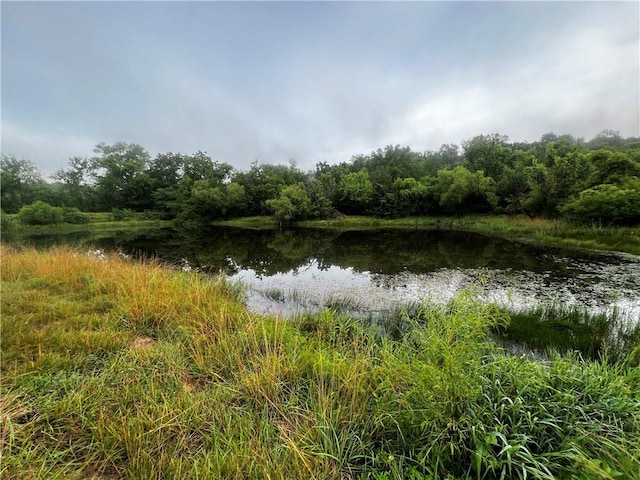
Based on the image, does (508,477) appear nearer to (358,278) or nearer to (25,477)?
(25,477)

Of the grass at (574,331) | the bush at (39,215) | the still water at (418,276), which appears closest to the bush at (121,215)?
the bush at (39,215)

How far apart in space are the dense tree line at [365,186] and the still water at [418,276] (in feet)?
39.6

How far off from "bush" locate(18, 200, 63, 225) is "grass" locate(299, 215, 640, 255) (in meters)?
37.2

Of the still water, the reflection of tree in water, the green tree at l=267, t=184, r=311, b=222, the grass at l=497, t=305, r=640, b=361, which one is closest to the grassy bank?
the still water

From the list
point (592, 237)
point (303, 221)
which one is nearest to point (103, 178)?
point (303, 221)

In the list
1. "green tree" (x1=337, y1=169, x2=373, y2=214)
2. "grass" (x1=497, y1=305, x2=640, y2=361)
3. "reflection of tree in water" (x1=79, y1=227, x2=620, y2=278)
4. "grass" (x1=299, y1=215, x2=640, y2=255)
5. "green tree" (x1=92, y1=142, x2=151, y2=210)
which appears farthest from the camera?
"green tree" (x1=92, y1=142, x2=151, y2=210)

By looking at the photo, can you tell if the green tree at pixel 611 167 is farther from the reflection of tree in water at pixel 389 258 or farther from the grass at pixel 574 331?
the grass at pixel 574 331

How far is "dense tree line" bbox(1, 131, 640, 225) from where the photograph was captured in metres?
24.8

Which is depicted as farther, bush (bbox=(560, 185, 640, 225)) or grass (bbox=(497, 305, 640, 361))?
bush (bbox=(560, 185, 640, 225))

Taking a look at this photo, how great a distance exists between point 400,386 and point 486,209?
137 ft

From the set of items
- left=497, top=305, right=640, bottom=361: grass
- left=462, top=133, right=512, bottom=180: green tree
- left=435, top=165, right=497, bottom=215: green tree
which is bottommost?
left=497, top=305, right=640, bottom=361: grass

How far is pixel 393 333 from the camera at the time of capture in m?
5.96

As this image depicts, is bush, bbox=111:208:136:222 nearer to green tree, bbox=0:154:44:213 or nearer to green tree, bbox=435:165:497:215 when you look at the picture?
green tree, bbox=0:154:44:213

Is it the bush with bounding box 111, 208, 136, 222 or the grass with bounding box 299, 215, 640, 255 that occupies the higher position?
the bush with bounding box 111, 208, 136, 222
